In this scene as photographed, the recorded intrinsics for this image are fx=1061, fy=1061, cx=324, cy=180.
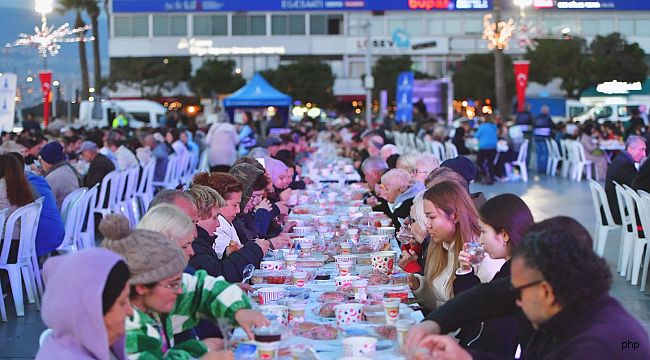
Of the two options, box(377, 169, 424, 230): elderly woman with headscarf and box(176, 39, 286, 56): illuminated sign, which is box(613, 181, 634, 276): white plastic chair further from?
box(176, 39, 286, 56): illuminated sign

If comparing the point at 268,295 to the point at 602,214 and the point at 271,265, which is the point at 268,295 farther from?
the point at 602,214

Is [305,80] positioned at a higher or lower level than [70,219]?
higher

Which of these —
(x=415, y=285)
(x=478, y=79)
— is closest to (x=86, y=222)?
(x=415, y=285)

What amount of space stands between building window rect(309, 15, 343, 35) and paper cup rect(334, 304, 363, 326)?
6203 cm

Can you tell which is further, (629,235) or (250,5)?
(250,5)

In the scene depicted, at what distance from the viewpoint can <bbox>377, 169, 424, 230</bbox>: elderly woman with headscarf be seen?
26.3 ft

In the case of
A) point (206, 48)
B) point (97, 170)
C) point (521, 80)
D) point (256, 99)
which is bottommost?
point (97, 170)

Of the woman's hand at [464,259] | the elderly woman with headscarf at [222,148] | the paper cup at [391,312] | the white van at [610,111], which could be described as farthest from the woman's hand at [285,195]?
the white van at [610,111]

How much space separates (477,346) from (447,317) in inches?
30.1

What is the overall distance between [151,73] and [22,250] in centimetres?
5413

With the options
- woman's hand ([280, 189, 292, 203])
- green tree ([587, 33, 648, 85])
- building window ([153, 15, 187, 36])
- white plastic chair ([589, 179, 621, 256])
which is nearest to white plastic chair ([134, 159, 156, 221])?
woman's hand ([280, 189, 292, 203])

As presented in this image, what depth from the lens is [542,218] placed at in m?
14.1

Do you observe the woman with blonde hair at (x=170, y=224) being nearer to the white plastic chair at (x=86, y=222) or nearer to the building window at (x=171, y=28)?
the white plastic chair at (x=86, y=222)

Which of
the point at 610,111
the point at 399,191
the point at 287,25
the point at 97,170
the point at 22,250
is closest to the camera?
the point at 22,250
